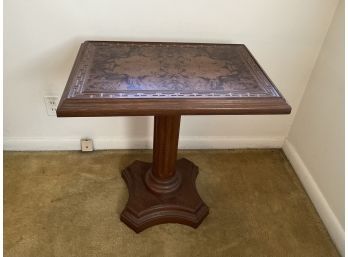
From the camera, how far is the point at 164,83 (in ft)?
3.08

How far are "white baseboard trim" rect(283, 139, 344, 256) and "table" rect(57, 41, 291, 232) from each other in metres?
0.59

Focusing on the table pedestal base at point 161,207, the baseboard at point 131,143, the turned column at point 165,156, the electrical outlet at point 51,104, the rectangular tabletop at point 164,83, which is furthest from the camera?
the baseboard at point 131,143

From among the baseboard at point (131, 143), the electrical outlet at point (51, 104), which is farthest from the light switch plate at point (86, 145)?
the electrical outlet at point (51, 104)

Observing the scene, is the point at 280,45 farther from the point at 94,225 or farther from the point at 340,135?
the point at 94,225

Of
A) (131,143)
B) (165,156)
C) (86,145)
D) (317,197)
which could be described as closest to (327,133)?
(317,197)

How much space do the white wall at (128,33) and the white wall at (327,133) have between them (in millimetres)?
67

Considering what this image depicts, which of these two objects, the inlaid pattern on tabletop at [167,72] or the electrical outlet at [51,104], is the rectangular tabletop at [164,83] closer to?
the inlaid pattern on tabletop at [167,72]

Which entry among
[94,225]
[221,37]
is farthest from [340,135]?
[94,225]

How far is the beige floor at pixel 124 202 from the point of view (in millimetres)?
1238

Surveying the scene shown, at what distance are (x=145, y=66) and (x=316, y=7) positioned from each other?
2.74ft

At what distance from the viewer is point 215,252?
4.06ft

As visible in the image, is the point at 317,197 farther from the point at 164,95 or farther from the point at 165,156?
the point at 164,95

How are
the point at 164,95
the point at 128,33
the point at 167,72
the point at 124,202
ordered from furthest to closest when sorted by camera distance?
the point at 124,202 → the point at 128,33 → the point at 167,72 → the point at 164,95

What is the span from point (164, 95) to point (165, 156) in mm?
469
